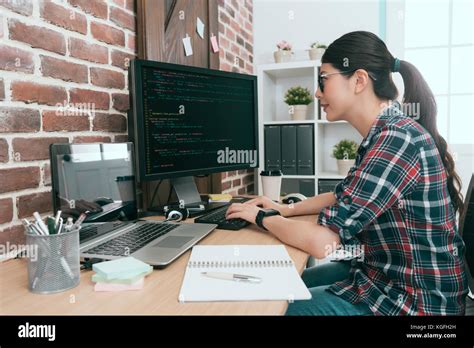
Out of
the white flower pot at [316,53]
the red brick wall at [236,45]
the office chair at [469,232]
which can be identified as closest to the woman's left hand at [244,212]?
the office chair at [469,232]

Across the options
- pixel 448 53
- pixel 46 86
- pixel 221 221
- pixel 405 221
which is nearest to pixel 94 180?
pixel 46 86

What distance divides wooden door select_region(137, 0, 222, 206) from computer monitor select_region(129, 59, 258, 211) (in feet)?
0.84

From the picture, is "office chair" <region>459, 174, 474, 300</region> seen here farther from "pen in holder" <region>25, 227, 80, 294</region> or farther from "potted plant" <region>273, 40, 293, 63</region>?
"potted plant" <region>273, 40, 293, 63</region>

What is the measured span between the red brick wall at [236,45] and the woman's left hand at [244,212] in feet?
3.52

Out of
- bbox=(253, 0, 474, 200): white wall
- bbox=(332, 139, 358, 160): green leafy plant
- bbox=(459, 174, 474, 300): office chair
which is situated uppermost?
bbox=(253, 0, 474, 200): white wall

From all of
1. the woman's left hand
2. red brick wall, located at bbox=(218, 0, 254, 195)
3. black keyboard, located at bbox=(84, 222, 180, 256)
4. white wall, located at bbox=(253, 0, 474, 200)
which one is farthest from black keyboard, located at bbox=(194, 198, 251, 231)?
white wall, located at bbox=(253, 0, 474, 200)

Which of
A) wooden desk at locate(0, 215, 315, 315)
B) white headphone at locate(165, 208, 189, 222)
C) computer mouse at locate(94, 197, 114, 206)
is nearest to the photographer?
wooden desk at locate(0, 215, 315, 315)

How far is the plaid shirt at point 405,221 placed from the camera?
910 mm

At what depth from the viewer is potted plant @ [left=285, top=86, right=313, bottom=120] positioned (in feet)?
8.70

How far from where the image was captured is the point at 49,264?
728mm

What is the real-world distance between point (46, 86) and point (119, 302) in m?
0.71

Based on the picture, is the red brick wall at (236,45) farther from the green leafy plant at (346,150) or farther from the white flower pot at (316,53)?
the green leafy plant at (346,150)

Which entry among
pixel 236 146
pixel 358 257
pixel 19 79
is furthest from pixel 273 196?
pixel 19 79

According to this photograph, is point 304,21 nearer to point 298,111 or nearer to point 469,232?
point 298,111
